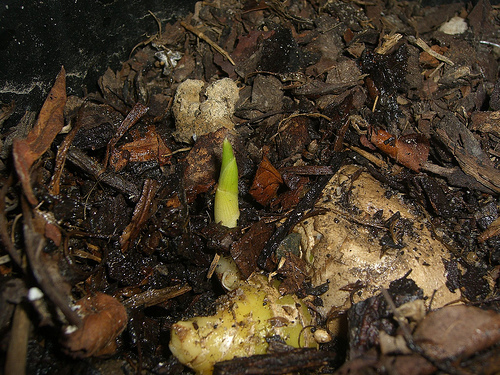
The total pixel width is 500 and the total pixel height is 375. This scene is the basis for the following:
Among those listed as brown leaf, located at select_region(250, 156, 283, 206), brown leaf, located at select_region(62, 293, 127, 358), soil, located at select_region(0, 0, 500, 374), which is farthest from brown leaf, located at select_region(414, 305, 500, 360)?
brown leaf, located at select_region(62, 293, 127, 358)

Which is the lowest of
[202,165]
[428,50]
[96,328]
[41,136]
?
[96,328]

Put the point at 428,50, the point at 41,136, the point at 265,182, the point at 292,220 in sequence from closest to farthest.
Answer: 1. the point at 41,136
2. the point at 292,220
3. the point at 265,182
4. the point at 428,50

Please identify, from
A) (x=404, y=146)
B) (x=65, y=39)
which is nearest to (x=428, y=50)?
(x=404, y=146)

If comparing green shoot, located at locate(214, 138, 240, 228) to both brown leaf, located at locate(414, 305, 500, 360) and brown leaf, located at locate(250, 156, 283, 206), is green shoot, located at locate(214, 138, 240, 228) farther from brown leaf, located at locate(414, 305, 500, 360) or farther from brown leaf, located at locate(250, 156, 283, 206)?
brown leaf, located at locate(414, 305, 500, 360)

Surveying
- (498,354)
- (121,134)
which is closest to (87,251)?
(121,134)

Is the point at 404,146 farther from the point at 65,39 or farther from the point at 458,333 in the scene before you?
the point at 65,39

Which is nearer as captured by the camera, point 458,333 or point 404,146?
point 458,333

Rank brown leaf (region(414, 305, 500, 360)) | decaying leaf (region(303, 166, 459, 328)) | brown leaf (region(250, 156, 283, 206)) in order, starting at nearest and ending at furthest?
brown leaf (region(414, 305, 500, 360))
decaying leaf (region(303, 166, 459, 328))
brown leaf (region(250, 156, 283, 206))
